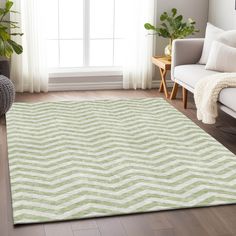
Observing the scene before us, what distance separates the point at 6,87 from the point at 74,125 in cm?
72

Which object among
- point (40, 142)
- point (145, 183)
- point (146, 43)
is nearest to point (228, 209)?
point (145, 183)

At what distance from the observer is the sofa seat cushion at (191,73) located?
4996 millimetres

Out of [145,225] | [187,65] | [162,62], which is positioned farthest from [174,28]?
[145,225]

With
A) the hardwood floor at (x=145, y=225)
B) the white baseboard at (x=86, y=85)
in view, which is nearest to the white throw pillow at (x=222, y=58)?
the white baseboard at (x=86, y=85)

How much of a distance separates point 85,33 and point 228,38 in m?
1.85

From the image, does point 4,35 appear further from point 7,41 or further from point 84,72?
point 84,72

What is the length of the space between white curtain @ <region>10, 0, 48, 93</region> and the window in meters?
0.27

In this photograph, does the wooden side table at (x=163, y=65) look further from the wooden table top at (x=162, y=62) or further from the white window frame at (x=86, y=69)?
the white window frame at (x=86, y=69)

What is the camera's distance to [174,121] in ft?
16.3

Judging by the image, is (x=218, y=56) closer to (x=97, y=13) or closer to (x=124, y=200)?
(x=97, y=13)

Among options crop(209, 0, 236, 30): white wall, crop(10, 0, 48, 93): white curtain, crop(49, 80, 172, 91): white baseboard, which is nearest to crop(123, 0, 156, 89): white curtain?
crop(49, 80, 172, 91): white baseboard

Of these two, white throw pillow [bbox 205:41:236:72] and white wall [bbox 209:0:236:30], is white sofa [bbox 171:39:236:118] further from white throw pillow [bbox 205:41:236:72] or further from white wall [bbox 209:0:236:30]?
white wall [bbox 209:0:236:30]

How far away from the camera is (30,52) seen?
602 centimetres

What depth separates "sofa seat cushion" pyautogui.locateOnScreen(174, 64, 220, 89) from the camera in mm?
4996
